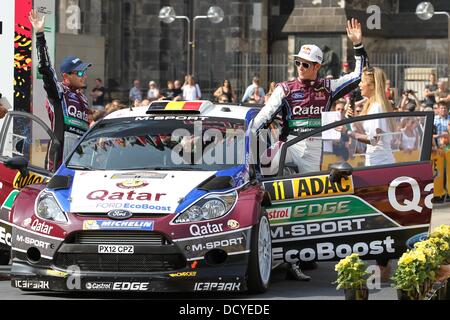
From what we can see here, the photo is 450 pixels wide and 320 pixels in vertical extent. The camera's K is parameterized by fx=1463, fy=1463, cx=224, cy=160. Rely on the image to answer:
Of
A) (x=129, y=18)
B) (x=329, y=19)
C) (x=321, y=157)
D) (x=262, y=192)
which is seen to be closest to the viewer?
(x=262, y=192)

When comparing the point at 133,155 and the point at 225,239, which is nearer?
the point at 225,239

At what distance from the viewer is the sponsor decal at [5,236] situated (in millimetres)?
12322

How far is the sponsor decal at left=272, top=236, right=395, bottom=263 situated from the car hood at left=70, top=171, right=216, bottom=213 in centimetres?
99

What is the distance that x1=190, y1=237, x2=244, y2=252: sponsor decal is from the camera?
10.9 meters

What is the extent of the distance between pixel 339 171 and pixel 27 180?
2.73 meters

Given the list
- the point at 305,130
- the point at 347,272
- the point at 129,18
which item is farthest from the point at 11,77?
the point at 129,18

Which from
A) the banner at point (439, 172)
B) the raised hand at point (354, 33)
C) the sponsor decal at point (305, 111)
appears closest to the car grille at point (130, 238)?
the sponsor decal at point (305, 111)

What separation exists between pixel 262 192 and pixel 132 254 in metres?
1.29

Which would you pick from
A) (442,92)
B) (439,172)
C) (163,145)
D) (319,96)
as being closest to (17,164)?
(163,145)

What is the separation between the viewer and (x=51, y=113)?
14.0 m

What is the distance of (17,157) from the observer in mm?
12312

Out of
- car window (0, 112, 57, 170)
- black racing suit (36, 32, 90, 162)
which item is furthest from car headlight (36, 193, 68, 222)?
black racing suit (36, 32, 90, 162)

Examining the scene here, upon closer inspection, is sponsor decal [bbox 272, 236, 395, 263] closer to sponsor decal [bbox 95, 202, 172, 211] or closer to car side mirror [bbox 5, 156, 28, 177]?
sponsor decal [bbox 95, 202, 172, 211]

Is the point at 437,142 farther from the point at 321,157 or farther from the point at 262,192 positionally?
the point at 262,192
